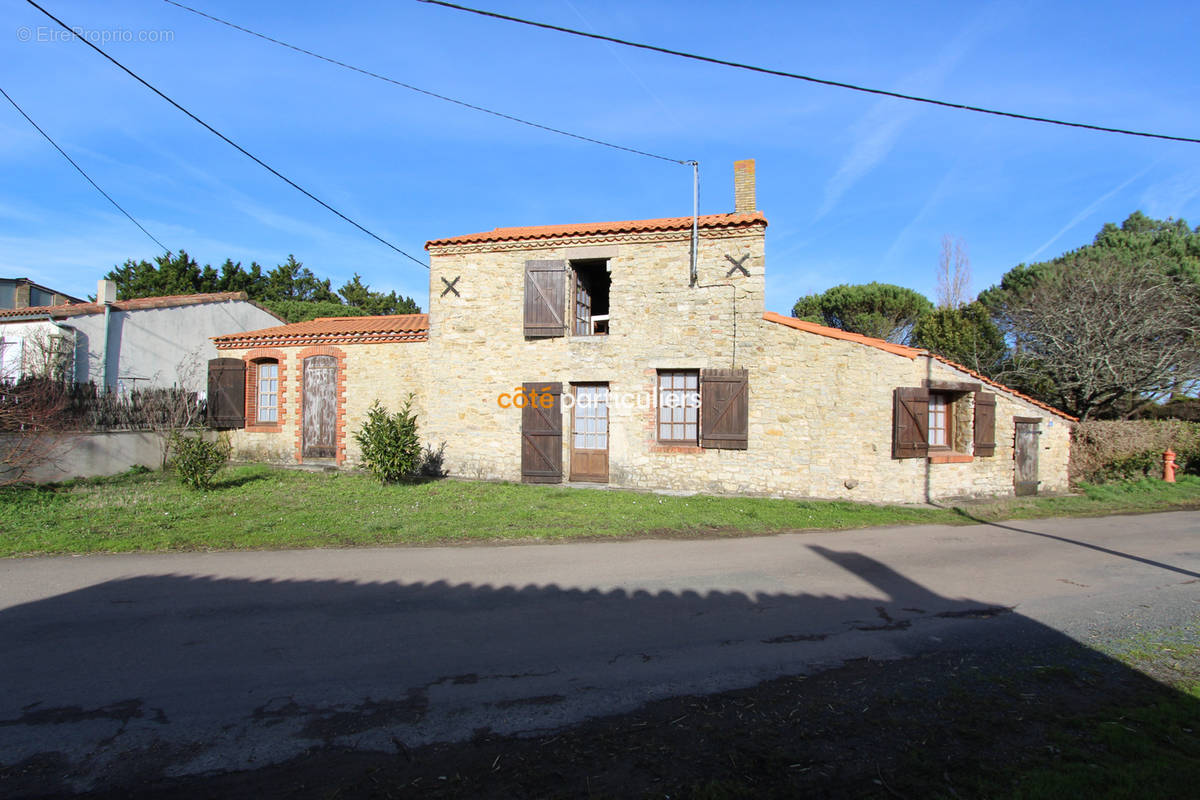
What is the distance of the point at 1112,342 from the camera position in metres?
15.3

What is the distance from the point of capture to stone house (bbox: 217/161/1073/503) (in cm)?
1109

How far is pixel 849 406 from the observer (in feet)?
36.2

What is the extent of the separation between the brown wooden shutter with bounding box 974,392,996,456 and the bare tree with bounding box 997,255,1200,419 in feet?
20.8

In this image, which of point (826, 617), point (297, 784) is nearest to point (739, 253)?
point (826, 617)

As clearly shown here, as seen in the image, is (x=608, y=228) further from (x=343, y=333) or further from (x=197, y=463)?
(x=197, y=463)

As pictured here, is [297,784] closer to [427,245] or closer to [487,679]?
[487,679]

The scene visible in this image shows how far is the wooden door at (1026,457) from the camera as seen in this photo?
39.3 feet

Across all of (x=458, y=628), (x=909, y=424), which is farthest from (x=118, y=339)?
(x=909, y=424)

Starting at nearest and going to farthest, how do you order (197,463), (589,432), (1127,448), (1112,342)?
(197,463) < (589,432) < (1127,448) < (1112,342)

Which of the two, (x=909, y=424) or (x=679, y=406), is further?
(x=679, y=406)

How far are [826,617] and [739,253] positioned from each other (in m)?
8.22

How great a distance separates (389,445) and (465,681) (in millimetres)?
8339

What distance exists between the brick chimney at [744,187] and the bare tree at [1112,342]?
9.79 metres

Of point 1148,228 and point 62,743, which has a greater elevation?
point 1148,228
